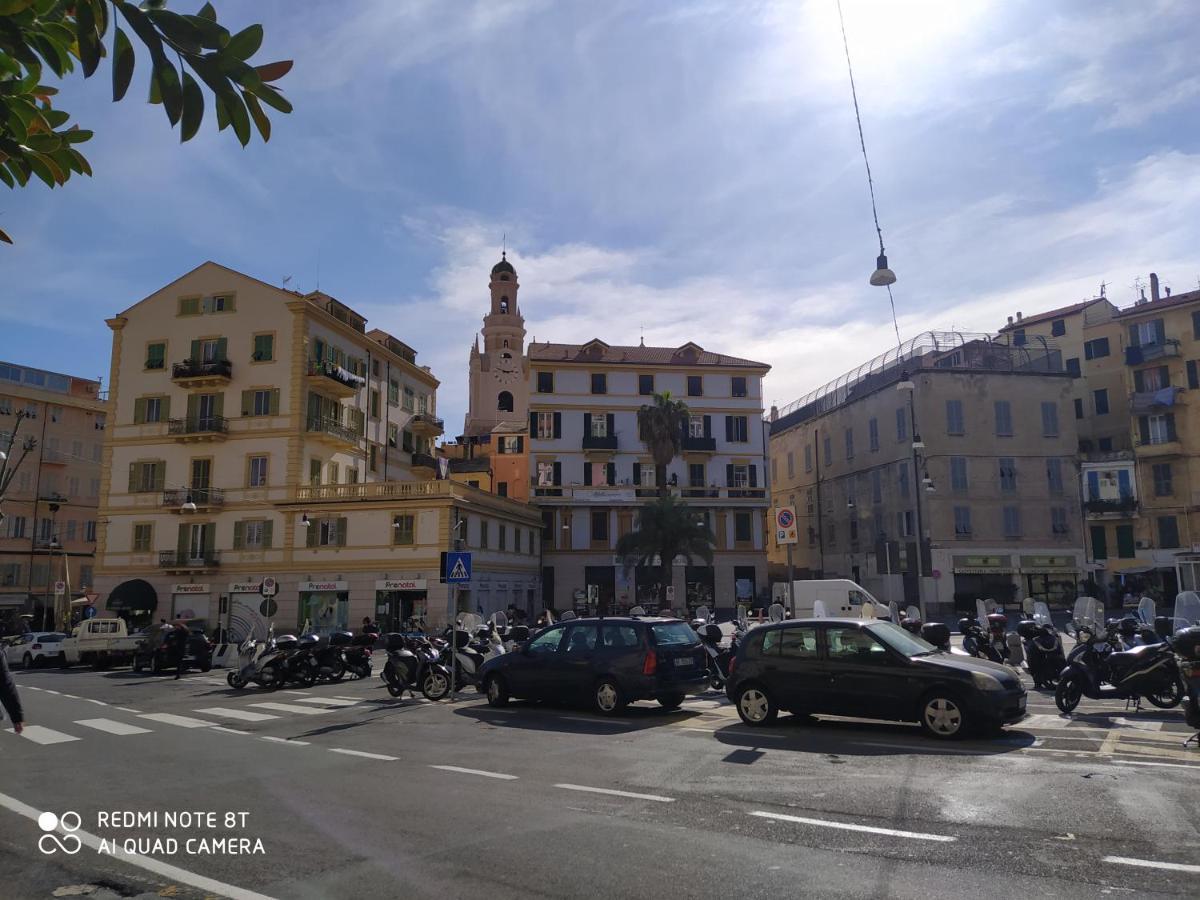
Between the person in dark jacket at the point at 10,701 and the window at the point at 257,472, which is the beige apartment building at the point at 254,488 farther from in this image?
the person in dark jacket at the point at 10,701

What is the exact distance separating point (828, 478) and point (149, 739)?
51099mm

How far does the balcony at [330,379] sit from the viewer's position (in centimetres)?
4072

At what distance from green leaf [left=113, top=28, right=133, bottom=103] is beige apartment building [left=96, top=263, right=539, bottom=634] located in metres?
34.6

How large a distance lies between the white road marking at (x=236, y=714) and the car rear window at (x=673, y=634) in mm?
6442

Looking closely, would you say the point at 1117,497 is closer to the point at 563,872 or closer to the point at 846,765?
the point at 846,765

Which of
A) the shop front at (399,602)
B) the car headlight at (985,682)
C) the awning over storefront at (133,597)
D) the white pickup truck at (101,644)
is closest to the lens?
the car headlight at (985,682)

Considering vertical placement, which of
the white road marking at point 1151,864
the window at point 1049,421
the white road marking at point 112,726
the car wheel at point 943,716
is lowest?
the white road marking at point 112,726

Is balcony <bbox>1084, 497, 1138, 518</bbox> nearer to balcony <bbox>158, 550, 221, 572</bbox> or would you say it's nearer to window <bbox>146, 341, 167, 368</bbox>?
balcony <bbox>158, 550, 221, 572</bbox>

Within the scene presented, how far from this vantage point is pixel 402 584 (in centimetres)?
3744

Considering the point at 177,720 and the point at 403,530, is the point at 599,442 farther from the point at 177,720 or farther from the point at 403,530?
the point at 177,720

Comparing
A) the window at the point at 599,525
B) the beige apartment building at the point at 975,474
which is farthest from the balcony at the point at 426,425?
the beige apartment building at the point at 975,474

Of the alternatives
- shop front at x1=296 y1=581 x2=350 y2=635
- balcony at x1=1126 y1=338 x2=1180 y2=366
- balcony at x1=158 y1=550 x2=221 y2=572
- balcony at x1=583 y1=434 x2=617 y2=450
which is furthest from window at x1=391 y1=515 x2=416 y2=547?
Answer: balcony at x1=1126 y1=338 x2=1180 y2=366

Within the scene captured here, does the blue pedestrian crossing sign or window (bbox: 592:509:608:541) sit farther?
window (bbox: 592:509:608:541)

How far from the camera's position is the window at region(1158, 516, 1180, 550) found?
4744 centimetres
